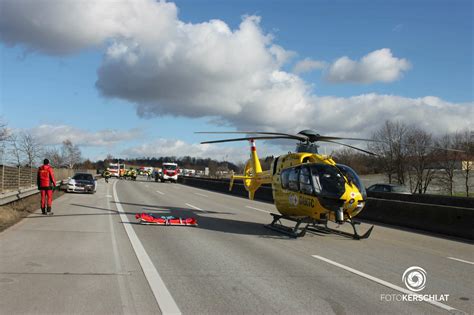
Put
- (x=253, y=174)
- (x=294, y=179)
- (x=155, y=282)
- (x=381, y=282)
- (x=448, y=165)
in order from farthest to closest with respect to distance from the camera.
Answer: (x=448, y=165)
(x=253, y=174)
(x=294, y=179)
(x=381, y=282)
(x=155, y=282)

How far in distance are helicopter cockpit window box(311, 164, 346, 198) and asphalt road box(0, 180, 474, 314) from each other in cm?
131

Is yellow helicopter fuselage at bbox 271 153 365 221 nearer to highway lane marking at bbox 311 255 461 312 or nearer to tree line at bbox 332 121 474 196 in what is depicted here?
highway lane marking at bbox 311 255 461 312

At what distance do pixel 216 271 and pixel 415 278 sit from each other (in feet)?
11.2

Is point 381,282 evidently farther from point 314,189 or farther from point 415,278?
point 314,189

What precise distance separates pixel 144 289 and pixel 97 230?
648 cm

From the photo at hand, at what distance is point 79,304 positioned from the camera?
216 inches

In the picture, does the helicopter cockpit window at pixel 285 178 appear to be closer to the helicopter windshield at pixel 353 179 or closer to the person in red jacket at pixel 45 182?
the helicopter windshield at pixel 353 179

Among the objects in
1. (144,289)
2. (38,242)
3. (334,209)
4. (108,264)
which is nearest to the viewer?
(144,289)

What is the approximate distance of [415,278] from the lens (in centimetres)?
754

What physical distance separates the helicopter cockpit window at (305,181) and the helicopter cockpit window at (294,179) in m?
0.25

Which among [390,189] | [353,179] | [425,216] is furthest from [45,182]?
[390,189]

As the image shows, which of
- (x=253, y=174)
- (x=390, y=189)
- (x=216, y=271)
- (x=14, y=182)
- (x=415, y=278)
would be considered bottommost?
(x=415, y=278)

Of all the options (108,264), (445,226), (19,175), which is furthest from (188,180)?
(108,264)

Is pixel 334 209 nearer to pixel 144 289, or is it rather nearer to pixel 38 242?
pixel 144 289
